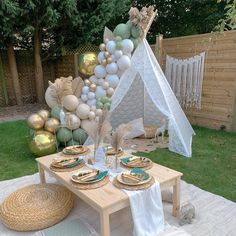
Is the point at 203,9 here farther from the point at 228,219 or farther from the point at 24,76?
the point at 228,219

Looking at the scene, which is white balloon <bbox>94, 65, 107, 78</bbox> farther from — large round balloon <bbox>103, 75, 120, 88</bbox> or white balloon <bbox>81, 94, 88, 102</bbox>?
white balloon <bbox>81, 94, 88, 102</bbox>

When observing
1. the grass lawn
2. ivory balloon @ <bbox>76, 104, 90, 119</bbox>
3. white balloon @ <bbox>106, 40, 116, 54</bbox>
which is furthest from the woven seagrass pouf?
white balloon @ <bbox>106, 40, 116, 54</bbox>

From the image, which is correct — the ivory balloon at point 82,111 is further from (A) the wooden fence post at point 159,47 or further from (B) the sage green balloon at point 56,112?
(A) the wooden fence post at point 159,47

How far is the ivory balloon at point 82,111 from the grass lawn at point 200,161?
3.24 ft

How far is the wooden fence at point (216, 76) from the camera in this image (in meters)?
4.54

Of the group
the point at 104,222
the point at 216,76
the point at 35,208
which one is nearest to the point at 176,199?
the point at 104,222

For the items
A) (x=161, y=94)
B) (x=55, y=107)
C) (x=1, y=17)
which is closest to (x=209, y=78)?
(x=161, y=94)

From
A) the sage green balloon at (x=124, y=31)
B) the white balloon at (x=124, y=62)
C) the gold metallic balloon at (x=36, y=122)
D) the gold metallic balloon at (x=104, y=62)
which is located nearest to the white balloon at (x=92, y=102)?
the gold metallic balloon at (x=104, y=62)

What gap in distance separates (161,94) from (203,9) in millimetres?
6428

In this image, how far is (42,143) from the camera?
365 centimetres

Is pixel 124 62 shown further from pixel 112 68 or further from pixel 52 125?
pixel 52 125

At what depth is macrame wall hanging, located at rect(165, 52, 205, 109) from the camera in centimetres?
496

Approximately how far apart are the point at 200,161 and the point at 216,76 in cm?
201

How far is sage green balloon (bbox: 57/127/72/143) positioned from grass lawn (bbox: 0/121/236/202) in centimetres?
51
